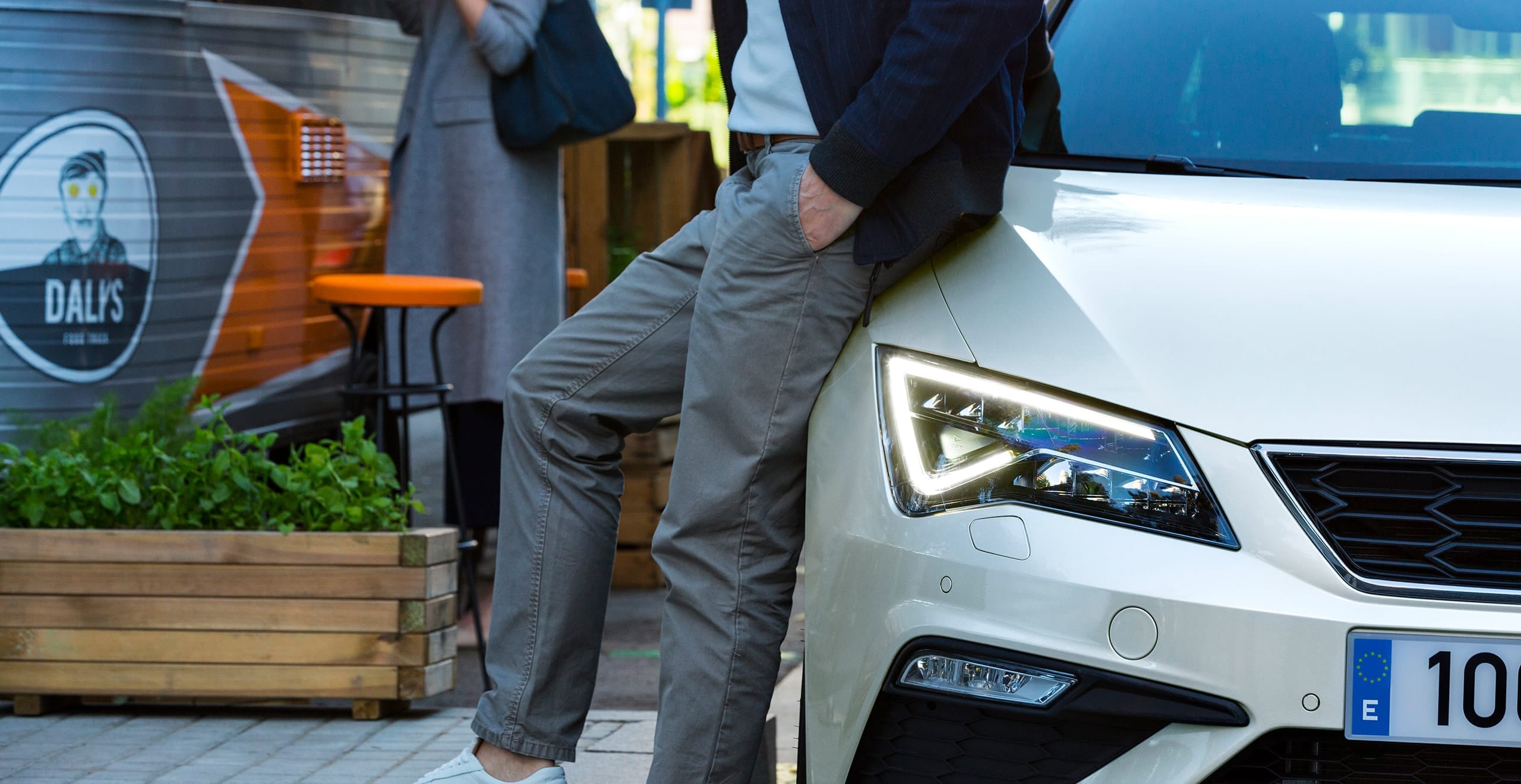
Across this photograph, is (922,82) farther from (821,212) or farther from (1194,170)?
(1194,170)

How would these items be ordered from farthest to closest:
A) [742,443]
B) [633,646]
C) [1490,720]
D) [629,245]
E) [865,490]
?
[629,245]
[633,646]
[742,443]
[865,490]
[1490,720]

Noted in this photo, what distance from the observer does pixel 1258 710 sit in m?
1.83

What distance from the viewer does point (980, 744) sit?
198 cm

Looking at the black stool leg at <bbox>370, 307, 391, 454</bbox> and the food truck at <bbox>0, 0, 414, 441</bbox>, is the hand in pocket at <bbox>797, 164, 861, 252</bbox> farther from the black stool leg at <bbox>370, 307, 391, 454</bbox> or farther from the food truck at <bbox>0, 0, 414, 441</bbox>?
the food truck at <bbox>0, 0, 414, 441</bbox>

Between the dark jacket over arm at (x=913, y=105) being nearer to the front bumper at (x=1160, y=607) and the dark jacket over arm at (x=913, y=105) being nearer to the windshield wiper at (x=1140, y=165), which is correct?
the windshield wiper at (x=1140, y=165)

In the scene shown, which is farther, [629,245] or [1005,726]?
[629,245]

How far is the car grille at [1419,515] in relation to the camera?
1.86 m

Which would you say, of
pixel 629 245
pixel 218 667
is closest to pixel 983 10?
pixel 218 667

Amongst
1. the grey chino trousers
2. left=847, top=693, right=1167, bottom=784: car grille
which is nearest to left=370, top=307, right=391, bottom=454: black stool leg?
→ the grey chino trousers

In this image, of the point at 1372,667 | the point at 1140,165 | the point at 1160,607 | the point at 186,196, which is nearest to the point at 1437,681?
the point at 1372,667

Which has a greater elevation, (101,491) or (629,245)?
(629,245)

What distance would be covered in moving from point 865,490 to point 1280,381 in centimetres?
53

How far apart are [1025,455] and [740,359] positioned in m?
0.49

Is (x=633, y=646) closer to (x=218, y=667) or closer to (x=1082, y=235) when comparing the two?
(x=218, y=667)
